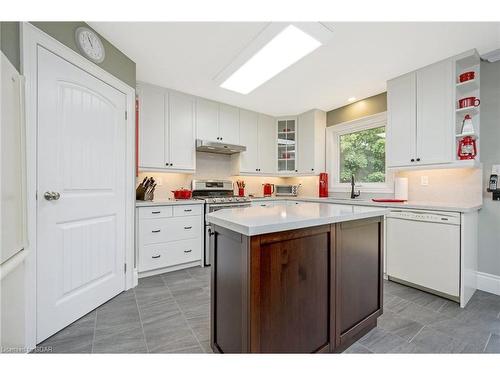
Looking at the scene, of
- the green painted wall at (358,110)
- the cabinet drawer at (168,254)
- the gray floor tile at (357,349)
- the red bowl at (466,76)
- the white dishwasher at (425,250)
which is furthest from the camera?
the green painted wall at (358,110)

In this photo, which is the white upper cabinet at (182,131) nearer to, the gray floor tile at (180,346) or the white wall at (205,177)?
the white wall at (205,177)

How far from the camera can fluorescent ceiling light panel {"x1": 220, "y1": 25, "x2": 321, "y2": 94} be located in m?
1.93

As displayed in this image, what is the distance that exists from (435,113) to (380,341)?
2315 millimetres

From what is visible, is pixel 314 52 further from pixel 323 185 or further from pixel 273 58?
pixel 323 185

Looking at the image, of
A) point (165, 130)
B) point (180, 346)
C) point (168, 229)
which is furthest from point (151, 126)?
point (180, 346)

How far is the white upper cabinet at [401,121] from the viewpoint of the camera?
259 cm

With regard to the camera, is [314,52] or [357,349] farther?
[314,52]

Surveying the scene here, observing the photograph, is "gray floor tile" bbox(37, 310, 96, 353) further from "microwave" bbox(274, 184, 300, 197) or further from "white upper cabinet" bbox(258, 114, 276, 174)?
"microwave" bbox(274, 184, 300, 197)

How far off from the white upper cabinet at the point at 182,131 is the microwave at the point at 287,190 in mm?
1753

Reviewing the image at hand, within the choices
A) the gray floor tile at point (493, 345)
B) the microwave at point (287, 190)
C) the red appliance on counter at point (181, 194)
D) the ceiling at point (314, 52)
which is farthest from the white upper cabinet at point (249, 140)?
the gray floor tile at point (493, 345)

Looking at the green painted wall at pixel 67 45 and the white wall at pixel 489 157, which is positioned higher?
the green painted wall at pixel 67 45

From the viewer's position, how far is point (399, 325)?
1.76 meters

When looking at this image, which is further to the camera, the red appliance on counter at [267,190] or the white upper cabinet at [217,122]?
the red appliance on counter at [267,190]
